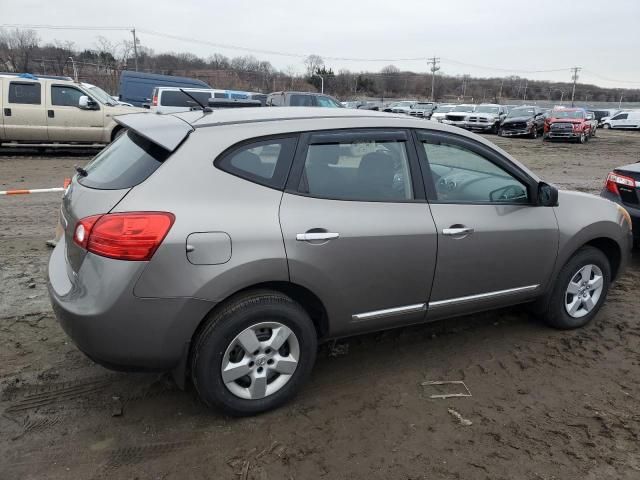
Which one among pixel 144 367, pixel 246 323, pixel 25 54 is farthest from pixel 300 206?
pixel 25 54

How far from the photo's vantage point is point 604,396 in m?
3.21

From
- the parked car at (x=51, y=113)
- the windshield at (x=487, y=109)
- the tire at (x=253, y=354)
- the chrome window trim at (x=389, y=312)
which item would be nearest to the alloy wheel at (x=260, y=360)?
the tire at (x=253, y=354)

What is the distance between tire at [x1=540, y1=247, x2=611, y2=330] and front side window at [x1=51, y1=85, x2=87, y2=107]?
12.6 m

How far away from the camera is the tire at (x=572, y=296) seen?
3.95 m

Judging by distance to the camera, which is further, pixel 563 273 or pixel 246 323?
pixel 563 273

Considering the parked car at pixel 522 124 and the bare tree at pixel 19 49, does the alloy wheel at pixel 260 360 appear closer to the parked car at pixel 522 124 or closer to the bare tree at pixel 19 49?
the parked car at pixel 522 124

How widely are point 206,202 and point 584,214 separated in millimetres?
2920

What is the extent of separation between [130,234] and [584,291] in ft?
11.5

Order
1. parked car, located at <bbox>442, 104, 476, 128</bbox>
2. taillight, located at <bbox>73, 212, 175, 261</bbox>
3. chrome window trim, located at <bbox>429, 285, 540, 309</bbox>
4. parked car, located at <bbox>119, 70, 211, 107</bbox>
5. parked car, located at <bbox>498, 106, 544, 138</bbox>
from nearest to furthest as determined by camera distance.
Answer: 1. taillight, located at <bbox>73, 212, 175, 261</bbox>
2. chrome window trim, located at <bbox>429, 285, 540, 309</bbox>
3. parked car, located at <bbox>119, 70, 211, 107</bbox>
4. parked car, located at <bbox>498, 106, 544, 138</bbox>
5. parked car, located at <bbox>442, 104, 476, 128</bbox>

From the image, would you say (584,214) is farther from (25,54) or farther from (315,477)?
(25,54)

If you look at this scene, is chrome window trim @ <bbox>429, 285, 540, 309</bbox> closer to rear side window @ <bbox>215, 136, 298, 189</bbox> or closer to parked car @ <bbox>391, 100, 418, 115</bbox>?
rear side window @ <bbox>215, 136, 298, 189</bbox>

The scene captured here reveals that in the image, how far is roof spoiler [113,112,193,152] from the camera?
2.73 m

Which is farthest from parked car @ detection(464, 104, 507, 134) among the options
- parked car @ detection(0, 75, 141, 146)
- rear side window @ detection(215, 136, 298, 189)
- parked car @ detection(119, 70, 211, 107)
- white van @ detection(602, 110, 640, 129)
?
rear side window @ detection(215, 136, 298, 189)

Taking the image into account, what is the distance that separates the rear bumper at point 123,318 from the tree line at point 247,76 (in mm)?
49693
